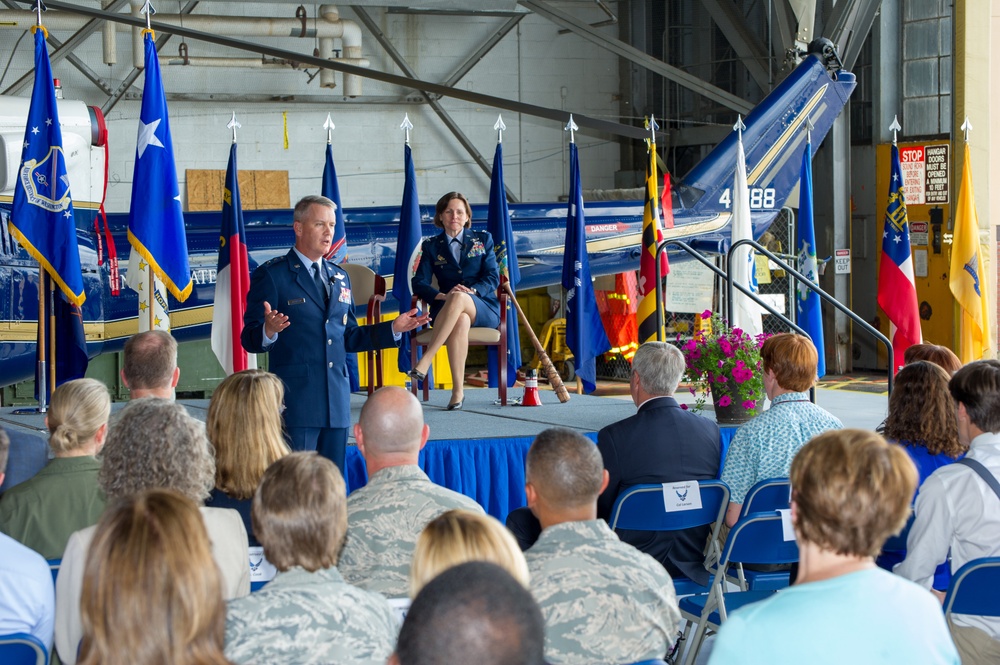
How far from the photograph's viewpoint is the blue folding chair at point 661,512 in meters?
2.97

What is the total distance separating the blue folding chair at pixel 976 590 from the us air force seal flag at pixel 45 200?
152 inches

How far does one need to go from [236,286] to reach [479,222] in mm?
3194

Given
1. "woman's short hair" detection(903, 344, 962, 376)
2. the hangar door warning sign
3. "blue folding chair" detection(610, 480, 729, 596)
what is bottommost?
"blue folding chair" detection(610, 480, 729, 596)

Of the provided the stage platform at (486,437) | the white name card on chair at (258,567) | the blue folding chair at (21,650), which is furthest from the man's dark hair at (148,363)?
the blue folding chair at (21,650)

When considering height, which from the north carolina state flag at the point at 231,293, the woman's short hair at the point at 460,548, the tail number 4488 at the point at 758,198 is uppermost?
the tail number 4488 at the point at 758,198

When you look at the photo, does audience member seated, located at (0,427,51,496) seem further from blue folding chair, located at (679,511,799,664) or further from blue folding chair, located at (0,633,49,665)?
blue folding chair, located at (679,511,799,664)

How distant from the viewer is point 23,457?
10.7ft

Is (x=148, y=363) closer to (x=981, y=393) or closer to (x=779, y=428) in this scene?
(x=779, y=428)

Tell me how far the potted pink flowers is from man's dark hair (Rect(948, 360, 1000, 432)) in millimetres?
2242

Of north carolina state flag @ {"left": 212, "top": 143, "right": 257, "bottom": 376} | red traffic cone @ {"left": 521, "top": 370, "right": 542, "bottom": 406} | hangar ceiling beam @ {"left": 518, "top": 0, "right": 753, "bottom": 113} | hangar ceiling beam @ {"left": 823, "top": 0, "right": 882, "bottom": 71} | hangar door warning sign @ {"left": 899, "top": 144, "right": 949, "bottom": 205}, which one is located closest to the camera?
north carolina state flag @ {"left": 212, "top": 143, "right": 257, "bottom": 376}

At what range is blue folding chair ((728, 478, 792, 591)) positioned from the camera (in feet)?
10.0

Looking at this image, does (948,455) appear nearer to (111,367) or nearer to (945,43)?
(111,367)

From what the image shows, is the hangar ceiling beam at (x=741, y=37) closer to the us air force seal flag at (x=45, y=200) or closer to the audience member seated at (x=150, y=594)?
the us air force seal flag at (x=45, y=200)

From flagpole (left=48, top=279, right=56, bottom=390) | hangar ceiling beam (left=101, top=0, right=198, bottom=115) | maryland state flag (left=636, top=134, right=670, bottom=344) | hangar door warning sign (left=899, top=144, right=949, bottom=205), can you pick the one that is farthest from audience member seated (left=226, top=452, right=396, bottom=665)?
hangar ceiling beam (left=101, top=0, right=198, bottom=115)
